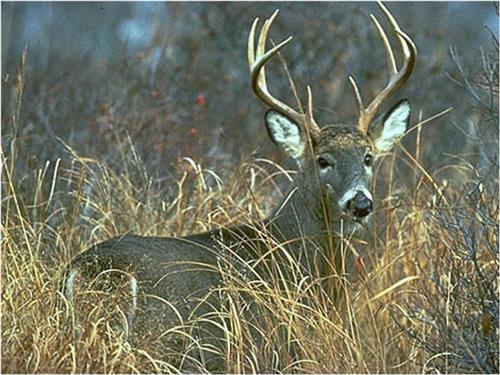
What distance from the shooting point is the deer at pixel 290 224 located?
205 inches

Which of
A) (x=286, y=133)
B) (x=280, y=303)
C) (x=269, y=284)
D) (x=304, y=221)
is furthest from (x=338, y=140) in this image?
(x=280, y=303)

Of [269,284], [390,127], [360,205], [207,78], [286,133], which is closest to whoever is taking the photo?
[269,284]

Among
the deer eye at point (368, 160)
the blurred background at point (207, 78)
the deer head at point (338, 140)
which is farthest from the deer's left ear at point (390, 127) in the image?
the blurred background at point (207, 78)

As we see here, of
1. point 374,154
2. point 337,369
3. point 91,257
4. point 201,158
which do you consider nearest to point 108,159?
point 201,158

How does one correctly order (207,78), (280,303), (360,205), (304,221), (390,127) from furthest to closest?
(207,78)
(390,127)
(304,221)
(360,205)
(280,303)

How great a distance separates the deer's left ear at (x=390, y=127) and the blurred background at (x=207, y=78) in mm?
1840

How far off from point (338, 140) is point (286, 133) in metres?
0.28

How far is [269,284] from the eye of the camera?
5609mm

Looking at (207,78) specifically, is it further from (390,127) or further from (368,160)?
(368,160)

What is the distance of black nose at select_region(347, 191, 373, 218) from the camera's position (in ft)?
18.9

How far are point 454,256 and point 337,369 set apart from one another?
84cm

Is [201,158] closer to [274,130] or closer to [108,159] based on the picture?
[108,159]

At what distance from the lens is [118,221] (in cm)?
652

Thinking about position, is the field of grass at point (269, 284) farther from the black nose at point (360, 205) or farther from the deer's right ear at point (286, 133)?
the deer's right ear at point (286, 133)
